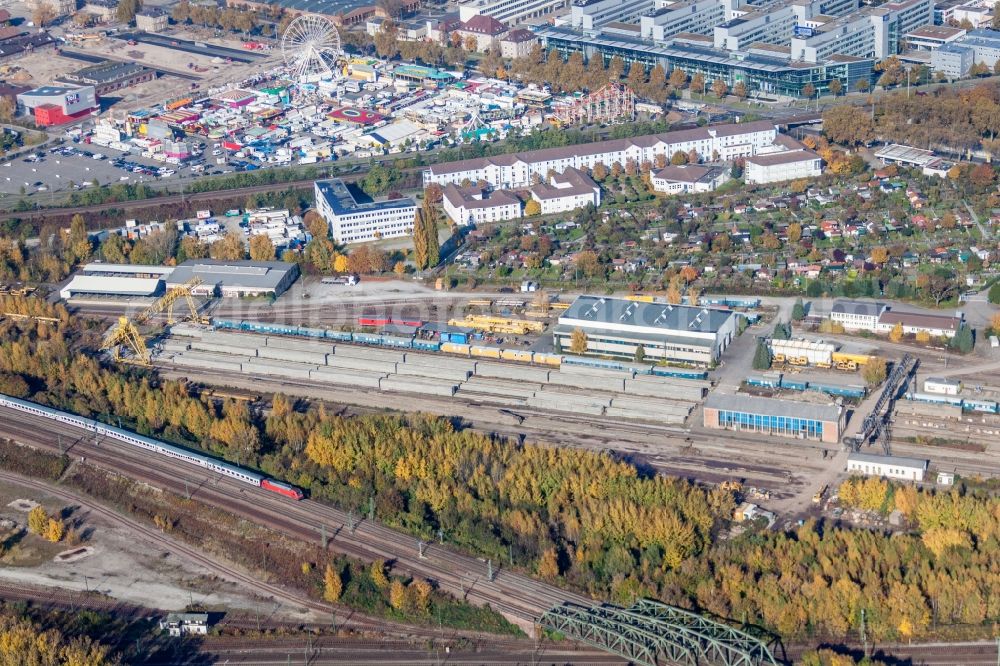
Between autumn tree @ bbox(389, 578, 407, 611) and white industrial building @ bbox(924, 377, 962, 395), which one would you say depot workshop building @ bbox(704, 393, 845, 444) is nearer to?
white industrial building @ bbox(924, 377, 962, 395)

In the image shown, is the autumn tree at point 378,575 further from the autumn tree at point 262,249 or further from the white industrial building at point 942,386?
the autumn tree at point 262,249

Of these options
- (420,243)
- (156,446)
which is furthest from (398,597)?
(420,243)

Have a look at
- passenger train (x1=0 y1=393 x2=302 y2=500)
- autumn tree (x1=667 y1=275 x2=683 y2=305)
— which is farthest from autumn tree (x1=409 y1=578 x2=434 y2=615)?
autumn tree (x1=667 y1=275 x2=683 y2=305)

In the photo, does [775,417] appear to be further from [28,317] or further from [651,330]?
[28,317]

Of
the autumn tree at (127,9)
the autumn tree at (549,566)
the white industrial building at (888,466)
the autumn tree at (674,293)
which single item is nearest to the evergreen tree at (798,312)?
the autumn tree at (674,293)

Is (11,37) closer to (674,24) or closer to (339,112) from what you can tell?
(339,112)
